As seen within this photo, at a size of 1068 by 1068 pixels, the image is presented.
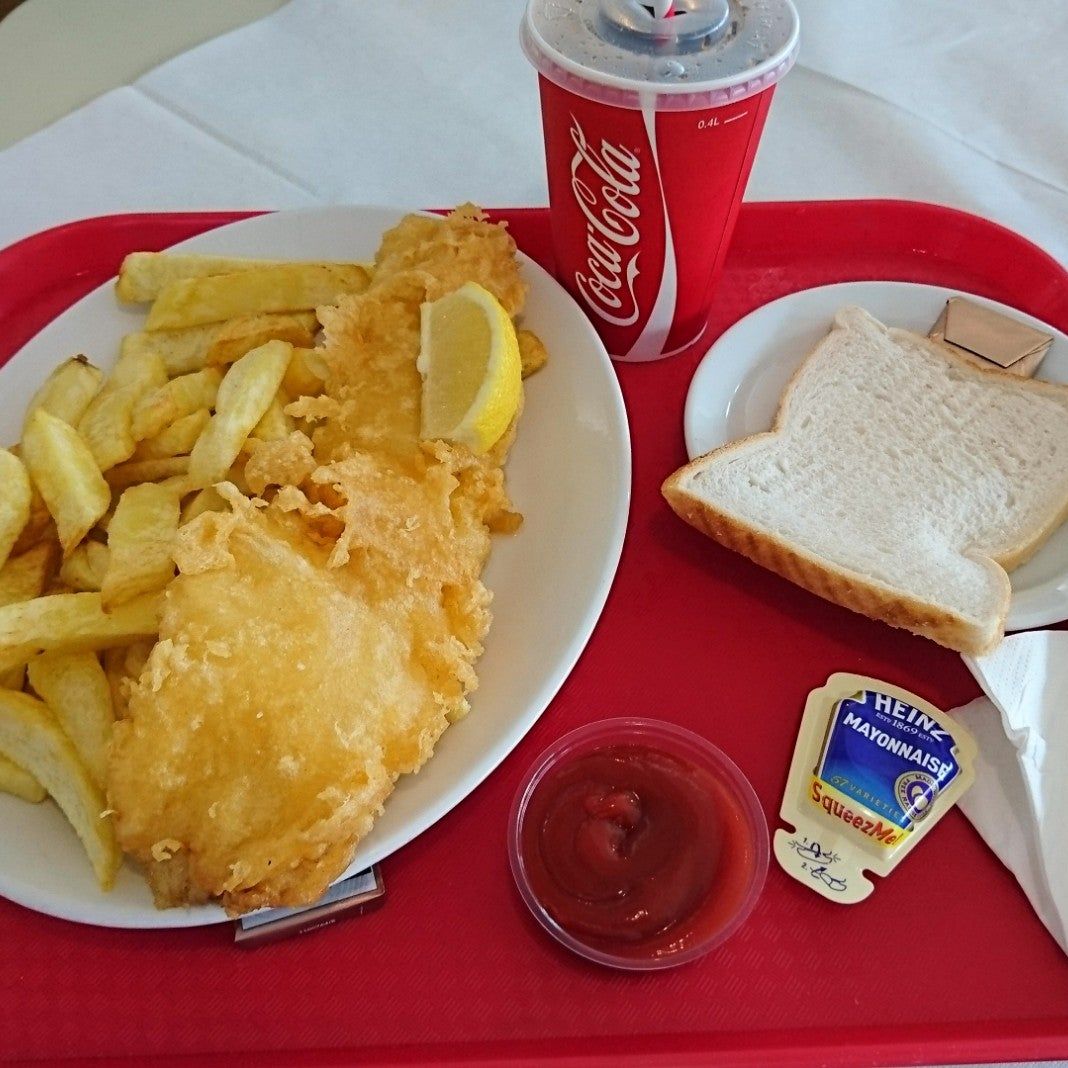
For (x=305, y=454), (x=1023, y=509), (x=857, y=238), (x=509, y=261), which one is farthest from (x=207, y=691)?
(x=857, y=238)

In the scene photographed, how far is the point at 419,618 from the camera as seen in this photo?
150cm

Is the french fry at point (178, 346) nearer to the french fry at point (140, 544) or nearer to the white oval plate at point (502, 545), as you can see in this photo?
the white oval plate at point (502, 545)

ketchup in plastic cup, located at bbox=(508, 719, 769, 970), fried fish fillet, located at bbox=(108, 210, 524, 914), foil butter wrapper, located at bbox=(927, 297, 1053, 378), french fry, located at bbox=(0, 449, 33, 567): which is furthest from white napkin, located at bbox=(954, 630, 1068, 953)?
french fry, located at bbox=(0, 449, 33, 567)

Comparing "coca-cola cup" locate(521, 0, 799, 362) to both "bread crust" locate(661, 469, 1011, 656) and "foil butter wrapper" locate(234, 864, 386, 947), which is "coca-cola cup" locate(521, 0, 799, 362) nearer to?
"bread crust" locate(661, 469, 1011, 656)

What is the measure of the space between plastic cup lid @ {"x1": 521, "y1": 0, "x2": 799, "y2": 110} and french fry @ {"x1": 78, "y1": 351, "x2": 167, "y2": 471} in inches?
38.1

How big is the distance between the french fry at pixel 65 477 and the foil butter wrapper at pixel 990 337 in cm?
172

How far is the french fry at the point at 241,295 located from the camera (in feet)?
6.29

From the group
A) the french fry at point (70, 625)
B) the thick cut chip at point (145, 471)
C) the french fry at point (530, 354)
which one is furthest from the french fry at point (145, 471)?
the french fry at point (530, 354)

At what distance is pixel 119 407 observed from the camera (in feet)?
5.78

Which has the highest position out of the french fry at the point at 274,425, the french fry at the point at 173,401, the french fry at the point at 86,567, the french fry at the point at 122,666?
the french fry at the point at 274,425

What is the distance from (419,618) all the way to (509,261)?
86 cm

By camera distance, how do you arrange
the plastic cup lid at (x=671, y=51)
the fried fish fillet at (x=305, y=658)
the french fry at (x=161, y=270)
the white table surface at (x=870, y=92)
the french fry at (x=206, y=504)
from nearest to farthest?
the fried fish fillet at (x=305, y=658)
the plastic cup lid at (x=671, y=51)
the french fry at (x=206, y=504)
the french fry at (x=161, y=270)
the white table surface at (x=870, y=92)

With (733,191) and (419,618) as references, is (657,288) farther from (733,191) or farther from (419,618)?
(419,618)

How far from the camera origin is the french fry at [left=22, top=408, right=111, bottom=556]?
1593 millimetres
